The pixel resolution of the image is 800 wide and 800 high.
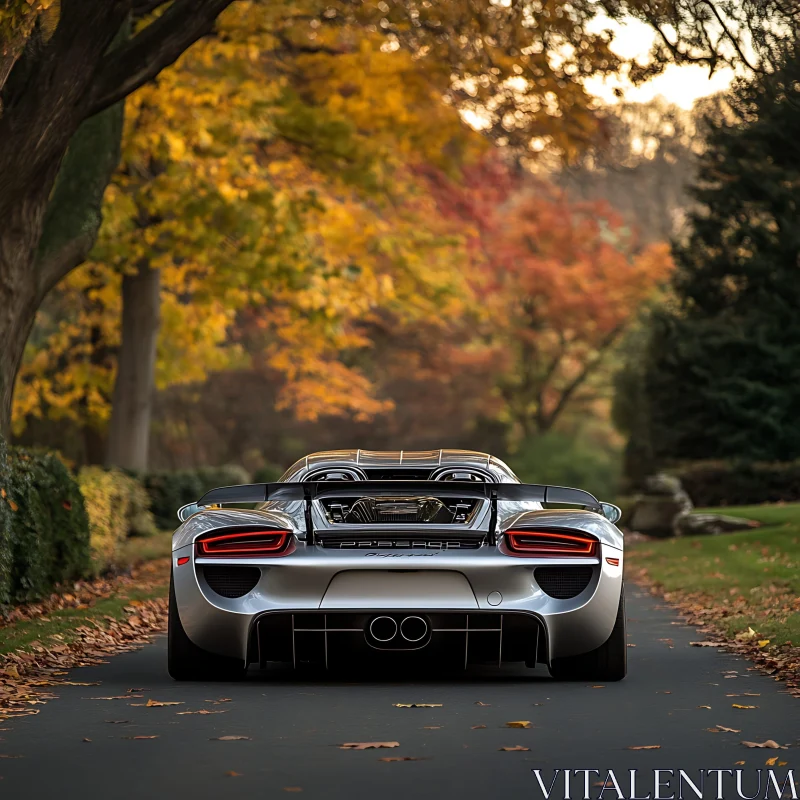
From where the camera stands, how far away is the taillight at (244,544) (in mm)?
8234

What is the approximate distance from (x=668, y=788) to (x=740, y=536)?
17706 mm

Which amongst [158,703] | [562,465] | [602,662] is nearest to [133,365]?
→ [602,662]

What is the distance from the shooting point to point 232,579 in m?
8.27

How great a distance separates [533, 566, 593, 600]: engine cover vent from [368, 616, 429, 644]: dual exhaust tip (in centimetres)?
71

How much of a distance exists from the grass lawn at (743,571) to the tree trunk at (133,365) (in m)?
9.10

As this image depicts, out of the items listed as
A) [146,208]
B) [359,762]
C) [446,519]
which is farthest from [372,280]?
[359,762]

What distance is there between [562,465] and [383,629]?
39.2 m

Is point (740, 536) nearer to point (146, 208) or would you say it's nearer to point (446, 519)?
point (146, 208)

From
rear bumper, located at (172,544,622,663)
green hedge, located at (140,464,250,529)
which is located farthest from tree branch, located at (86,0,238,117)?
green hedge, located at (140,464,250,529)

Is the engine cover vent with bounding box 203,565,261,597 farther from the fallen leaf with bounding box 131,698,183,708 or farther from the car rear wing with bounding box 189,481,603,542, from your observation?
the fallen leaf with bounding box 131,698,183,708

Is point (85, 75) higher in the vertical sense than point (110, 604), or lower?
higher

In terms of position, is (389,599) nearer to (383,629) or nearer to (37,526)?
(383,629)

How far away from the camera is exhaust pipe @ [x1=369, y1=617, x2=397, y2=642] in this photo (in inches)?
318

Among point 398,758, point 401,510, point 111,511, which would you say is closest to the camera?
point 398,758
